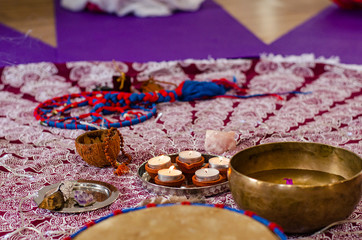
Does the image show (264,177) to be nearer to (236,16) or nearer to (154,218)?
(154,218)

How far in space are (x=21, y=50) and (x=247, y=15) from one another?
1.45 metres

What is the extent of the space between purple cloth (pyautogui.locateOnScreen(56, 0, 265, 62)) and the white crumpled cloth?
0.04 metres

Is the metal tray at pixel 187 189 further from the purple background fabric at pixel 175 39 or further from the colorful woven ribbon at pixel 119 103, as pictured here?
the purple background fabric at pixel 175 39

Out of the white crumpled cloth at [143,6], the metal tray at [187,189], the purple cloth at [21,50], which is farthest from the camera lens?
the white crumpled cloth at [143,6]

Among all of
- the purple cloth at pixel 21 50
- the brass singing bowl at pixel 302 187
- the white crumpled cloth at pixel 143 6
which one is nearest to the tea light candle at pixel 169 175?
the brass singing bowl at pixel 302 187

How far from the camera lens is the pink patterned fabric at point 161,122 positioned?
96 cm

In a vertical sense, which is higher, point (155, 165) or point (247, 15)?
point (247, 15)

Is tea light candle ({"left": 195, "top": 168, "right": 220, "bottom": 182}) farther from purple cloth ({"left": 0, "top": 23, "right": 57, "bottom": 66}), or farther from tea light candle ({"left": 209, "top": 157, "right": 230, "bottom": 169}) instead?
purple cloth ({"left": 0, "top": 23, "right": 57, "bottom": 66})

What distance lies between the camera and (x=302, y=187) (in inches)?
28.8

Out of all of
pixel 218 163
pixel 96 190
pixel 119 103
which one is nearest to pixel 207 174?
pixel 218 163

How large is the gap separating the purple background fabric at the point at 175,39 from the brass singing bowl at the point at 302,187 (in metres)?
1.25

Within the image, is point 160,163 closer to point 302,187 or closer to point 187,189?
point 187,189

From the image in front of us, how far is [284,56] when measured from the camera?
2.12 metres

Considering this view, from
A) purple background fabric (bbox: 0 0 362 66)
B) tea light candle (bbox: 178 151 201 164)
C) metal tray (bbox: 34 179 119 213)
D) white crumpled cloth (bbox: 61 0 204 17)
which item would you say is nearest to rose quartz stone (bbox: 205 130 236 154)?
tea light candle (bbox: 178 151 201 164)
